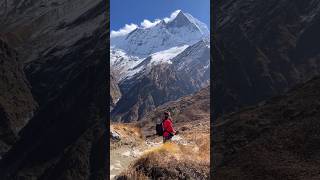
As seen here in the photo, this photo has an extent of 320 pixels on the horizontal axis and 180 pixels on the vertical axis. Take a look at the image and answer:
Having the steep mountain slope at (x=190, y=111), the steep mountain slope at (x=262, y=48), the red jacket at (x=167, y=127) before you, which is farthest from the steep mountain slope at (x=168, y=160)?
the steep mountain slope at (x=190, y=111)

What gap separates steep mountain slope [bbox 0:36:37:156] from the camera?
2291 cm

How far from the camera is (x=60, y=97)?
23.1m

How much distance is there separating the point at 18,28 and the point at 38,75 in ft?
8.99

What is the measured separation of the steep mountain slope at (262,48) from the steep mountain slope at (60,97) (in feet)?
28.7

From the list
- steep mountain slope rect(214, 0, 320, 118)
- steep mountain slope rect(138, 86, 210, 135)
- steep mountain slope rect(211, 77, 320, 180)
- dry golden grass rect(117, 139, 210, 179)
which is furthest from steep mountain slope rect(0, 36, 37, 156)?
steep mountain slope rect(138, 86, 210, 135)

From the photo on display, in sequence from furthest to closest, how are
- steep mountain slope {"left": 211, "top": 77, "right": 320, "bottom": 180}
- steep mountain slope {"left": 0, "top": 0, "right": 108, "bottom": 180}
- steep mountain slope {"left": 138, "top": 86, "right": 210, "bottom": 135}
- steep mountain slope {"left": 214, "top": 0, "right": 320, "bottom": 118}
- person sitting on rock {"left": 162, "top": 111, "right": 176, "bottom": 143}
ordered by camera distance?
1. steep mountain slope {"left": 138, "top": 86, "right": 210, "bottom": 135}
2. steep mountain slope {"left": 214, "top": 0, "right": 320, "bottom": 118}
3. steep mountain slope {"left": 0, "top": 0, "right": 108, "bottom": 180}
4. person sitting on rock {"left": 162, "top": 111, "right": 176, "bottom": 143}
5. steep mountain slope {"left": 211, "top": 77, "right": 320, "bottom": 180}

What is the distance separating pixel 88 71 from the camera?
2359 centimetres

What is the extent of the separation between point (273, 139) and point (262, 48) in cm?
837

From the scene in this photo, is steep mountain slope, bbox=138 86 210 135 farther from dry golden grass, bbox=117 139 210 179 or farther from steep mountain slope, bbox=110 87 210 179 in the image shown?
dry golden grass, bbox=117 139 210 179

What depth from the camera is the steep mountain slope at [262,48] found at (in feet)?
91.8

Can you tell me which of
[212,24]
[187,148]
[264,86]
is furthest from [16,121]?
[264,86]

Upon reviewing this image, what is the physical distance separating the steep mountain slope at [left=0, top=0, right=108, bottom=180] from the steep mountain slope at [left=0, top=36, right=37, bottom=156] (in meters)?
0.35

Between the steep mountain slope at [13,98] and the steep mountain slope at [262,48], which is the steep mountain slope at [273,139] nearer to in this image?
the steep mountain slope at [262,48]

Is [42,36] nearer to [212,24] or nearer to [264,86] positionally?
[212,24]
